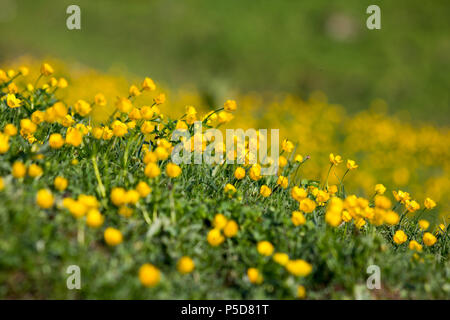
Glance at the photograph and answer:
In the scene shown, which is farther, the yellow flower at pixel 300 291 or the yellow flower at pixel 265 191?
the yellow flower at pixel 265 191

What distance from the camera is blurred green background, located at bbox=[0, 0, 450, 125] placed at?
11.3 metres

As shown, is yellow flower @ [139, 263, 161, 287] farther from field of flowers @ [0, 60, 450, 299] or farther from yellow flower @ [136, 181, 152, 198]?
yellow flower @ [136, 181, 152, 198]

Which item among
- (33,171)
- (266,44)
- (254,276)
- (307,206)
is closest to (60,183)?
(33,171)

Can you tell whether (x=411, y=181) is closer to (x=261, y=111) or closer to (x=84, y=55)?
(x=261, y=111)

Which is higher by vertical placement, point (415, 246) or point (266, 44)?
point (266, 44)

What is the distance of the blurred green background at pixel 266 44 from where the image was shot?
11.3 meters

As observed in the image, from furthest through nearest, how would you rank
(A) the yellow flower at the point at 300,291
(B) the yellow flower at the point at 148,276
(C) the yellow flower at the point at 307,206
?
1. (C) the yellow flower at the point at 307,206
2. (A) the yellow flower at the point at 300,291
3. (B) the yellow flower at the point at 148,276

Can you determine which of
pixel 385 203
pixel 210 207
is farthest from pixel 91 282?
pixel 385 203

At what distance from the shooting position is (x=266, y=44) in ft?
41.8

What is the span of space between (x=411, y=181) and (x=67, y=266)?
19.3 ft

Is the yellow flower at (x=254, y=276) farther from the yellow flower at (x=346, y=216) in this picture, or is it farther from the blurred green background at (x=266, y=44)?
the blurred green background at (x=266, y=44)

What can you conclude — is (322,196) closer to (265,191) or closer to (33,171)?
(265,191)
